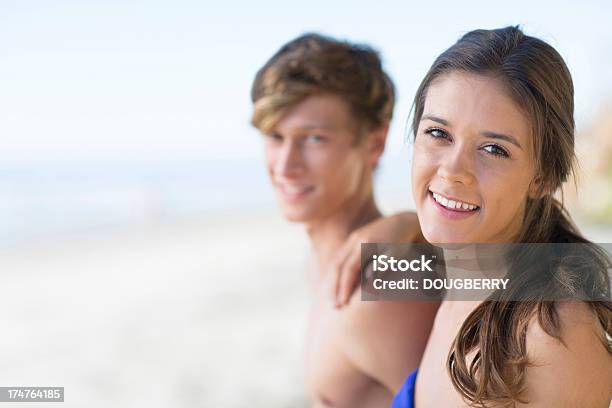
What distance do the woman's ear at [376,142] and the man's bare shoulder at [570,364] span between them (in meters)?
1.22

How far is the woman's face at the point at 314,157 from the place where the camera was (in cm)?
217

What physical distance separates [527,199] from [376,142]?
3.34 feet

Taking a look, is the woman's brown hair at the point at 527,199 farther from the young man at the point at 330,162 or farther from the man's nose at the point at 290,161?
the man's nose at the point at 290,161

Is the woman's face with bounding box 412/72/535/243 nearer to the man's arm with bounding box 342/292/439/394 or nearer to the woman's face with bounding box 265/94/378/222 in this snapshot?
the man's arm with bounding box 342/292/439/394

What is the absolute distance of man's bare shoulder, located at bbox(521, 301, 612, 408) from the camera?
1.17 meters

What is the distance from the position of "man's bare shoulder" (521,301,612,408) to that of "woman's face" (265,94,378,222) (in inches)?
43.4

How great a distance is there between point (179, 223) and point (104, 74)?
47.2 ft

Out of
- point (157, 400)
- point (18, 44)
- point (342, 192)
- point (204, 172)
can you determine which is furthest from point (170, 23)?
point (342, 192)

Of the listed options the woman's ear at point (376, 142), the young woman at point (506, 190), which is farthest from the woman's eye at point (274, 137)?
the young woman at point (506, 190)

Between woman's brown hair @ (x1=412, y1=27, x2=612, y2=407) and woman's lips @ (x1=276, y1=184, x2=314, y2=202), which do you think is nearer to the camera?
woman's brown hair @ (x1=412, y1=27, x2=612, y2=407)

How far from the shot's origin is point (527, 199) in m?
1.40

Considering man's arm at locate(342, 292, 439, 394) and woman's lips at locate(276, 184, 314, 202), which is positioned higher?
woman's lips at locate(276, 184, 314, 202)

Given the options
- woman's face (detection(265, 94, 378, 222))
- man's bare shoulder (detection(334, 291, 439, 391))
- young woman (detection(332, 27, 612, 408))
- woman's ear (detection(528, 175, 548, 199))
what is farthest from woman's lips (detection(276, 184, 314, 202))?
woman's ear (detection(528, 175, 548, 199))

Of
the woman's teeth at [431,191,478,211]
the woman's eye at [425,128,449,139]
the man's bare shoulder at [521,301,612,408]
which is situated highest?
the woman's eye at [425,128,449,139]
